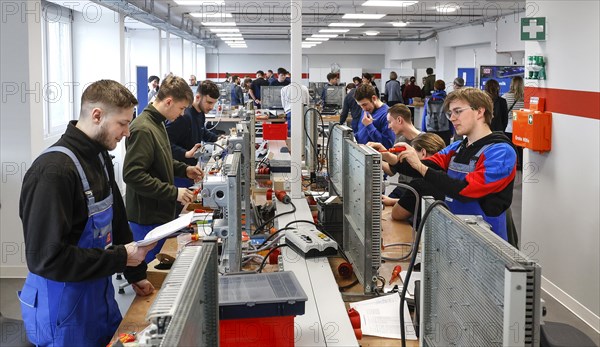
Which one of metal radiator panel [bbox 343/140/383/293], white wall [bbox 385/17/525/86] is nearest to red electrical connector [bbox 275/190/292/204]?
metal radiator panel [bbox 343/140/383/293]

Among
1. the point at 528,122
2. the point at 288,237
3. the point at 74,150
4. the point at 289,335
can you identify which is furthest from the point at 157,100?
the point at 528,122

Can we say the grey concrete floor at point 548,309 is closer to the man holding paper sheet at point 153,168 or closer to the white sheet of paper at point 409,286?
the white sheet of paper at point 409,286

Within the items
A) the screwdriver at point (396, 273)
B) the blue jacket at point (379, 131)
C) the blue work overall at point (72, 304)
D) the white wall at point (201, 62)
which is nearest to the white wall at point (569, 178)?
the blue jacket at point (379, 131)

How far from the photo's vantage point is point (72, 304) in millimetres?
2275

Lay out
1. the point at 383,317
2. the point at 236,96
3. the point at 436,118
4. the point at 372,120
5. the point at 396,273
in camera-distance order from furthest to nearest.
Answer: the point at 236,96 < the point at 436,118 < the point at 372,120 < the point at 396,273 < the point at 383,317

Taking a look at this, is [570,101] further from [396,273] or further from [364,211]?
[364,211]

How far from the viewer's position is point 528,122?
5.07 m

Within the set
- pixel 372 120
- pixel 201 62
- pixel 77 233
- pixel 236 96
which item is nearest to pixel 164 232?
pixel 77 233

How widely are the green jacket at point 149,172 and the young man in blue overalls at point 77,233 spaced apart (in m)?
1.09

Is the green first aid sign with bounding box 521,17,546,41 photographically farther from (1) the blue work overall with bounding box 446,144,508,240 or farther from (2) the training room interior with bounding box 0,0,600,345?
(1) the blue work overall with bounding box 446,144,508,240

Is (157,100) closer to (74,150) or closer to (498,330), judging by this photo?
(74,150)

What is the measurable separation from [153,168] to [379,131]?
2818mm

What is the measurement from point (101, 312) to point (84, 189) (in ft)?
1.52

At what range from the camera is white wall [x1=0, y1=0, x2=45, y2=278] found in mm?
5387
